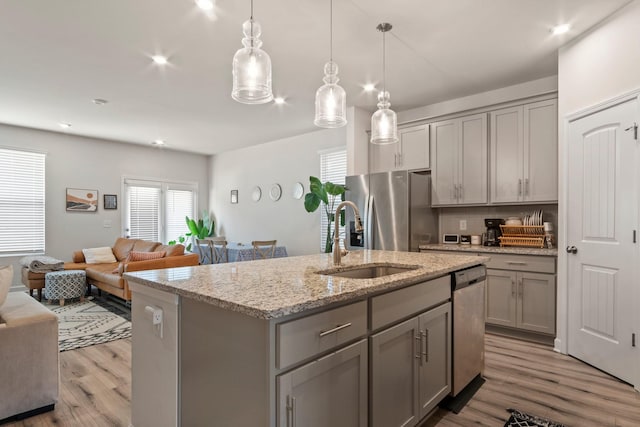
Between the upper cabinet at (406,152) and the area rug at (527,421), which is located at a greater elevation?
the upper cabinet at (406,152)

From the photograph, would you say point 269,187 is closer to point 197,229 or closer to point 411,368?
point 197,229

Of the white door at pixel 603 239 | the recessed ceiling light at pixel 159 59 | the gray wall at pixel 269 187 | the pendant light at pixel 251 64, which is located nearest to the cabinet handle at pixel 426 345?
the pendant light at pixel 251 64

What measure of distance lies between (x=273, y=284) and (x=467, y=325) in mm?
1504

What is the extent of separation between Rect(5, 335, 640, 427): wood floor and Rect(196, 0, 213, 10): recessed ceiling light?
2.81 meters

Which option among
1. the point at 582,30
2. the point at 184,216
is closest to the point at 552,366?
the point at 582,30

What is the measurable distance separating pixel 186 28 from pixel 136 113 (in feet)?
9.28

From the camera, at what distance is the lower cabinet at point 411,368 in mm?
1620

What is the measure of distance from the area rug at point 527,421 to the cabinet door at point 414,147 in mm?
2947

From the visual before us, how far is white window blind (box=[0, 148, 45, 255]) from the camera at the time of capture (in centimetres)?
591

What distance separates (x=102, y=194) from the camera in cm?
696

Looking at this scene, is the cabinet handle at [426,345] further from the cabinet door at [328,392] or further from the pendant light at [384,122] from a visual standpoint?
the pendant light at [384,122]

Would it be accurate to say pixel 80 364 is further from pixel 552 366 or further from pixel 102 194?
pixel 102 194

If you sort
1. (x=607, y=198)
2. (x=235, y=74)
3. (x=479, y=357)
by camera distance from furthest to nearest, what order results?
1. (x=607, y=198)
2. (x=479, y=357)
3. (x=235, y=74)

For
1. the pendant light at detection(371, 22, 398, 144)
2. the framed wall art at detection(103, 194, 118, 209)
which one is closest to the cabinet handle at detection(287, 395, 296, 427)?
the pendant light at detection(371, 22, 398, 144)
